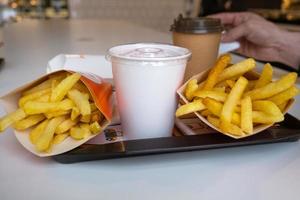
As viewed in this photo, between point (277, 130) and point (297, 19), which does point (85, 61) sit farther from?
point (297, 19)

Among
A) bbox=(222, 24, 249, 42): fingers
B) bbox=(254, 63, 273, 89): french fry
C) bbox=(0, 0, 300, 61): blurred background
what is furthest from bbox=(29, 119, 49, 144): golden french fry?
A: bbox=(0, 0, 300, 61): blurred background

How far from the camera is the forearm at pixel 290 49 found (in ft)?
4.08

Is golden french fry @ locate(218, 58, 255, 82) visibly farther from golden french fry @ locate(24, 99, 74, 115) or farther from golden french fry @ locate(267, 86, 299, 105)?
golden french fry @ locate(24, 99, 74, 115)

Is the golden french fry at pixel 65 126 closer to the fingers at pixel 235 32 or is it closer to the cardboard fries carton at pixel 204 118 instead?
the cardboard fries carton at pixel 204 118

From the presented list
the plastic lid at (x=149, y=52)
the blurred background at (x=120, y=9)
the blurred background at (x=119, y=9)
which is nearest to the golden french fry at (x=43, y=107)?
the plastic lid at (x=149, y=52)

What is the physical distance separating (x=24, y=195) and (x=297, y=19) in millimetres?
3115

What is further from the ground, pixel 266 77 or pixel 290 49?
pixel 266 77

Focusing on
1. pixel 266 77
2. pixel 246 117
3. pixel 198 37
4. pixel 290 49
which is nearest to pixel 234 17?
pixel 290 49

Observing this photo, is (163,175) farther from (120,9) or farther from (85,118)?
(120,9)

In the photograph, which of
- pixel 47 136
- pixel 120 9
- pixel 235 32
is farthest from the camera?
pixel 120 9

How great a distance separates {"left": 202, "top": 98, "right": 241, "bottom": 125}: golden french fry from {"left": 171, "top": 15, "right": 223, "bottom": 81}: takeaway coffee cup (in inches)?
8.3

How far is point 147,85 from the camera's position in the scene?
50cm

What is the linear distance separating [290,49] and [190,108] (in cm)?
93

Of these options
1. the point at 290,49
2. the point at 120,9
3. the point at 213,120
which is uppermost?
the point at 213,120
